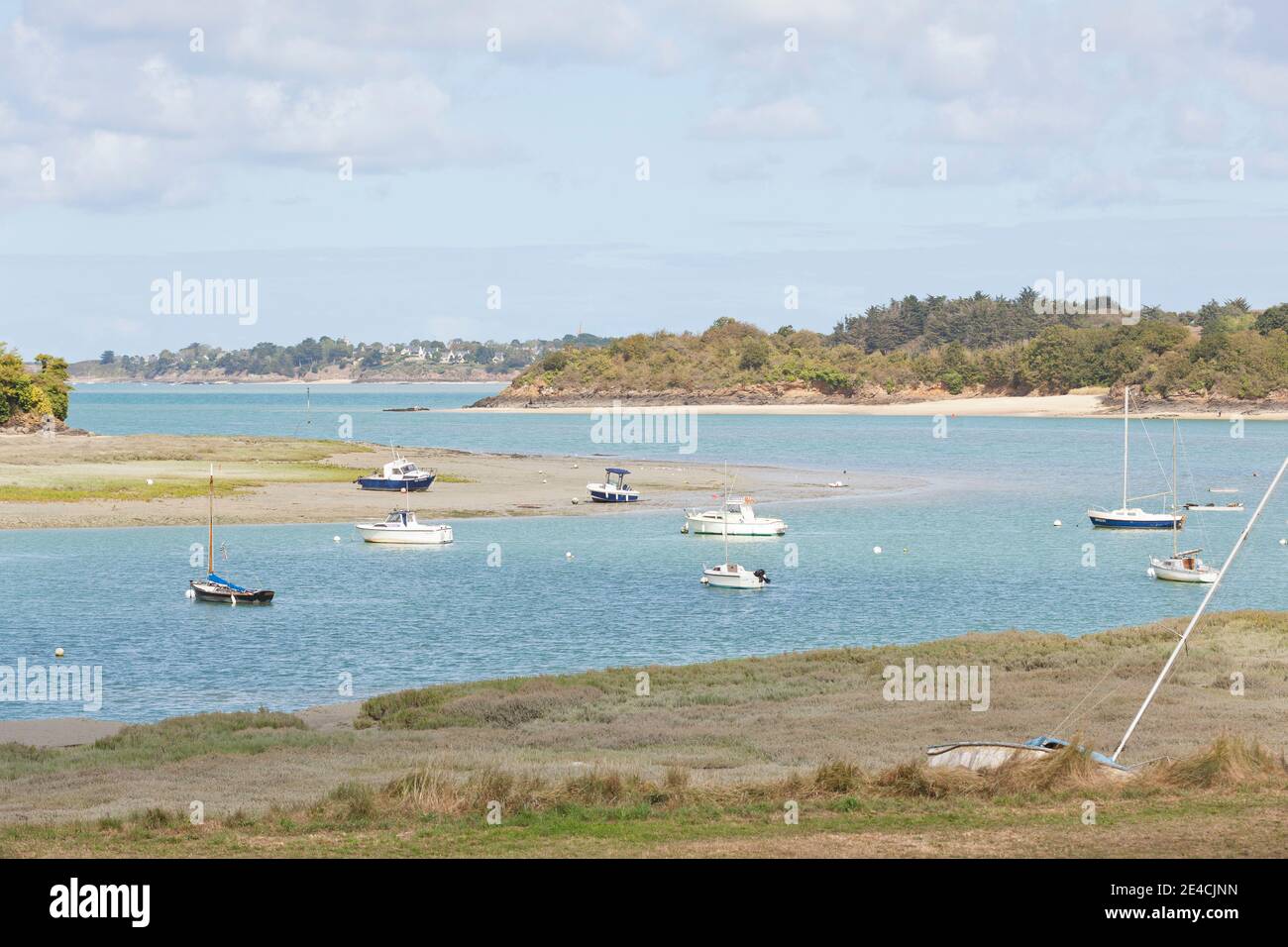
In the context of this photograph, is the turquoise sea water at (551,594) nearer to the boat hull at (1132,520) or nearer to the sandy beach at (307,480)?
the boat hull at (1132,520)

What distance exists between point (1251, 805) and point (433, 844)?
26.9 feet

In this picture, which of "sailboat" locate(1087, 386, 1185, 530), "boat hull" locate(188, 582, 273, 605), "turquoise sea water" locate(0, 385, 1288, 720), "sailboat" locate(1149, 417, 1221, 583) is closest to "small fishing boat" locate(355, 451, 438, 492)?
"turquoise sea water" locate(0, 385, 1288, 720)

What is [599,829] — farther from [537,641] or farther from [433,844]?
[537,641]

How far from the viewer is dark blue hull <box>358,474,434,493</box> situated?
8338 centimetres

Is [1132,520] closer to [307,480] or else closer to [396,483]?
[396,483]

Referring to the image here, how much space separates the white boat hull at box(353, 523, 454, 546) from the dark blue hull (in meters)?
18.7

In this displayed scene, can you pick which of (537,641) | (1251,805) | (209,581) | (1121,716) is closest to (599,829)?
(1251,805)

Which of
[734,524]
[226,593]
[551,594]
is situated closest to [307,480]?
[734,524]

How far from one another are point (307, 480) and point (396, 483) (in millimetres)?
9163

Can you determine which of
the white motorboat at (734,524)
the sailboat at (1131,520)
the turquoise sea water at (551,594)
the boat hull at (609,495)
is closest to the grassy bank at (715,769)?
the turquoise sea water at (551,594)

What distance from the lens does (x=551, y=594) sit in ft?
163

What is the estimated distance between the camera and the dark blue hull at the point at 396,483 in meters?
83.4

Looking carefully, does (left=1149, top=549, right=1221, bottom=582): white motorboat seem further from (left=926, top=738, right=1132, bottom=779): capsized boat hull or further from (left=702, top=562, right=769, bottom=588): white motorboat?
(left=926, top=738, right=1132, bottom=779): capsized boat hull

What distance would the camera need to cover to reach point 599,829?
1452 cm
